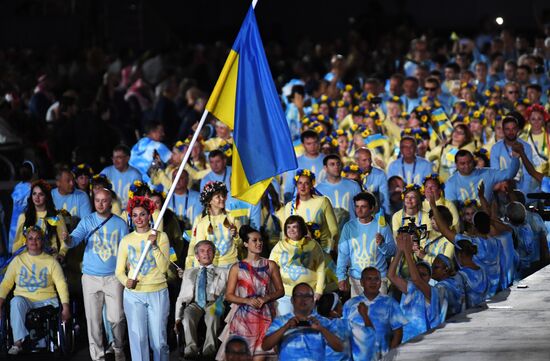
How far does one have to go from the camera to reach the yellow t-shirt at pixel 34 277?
56.3 ft

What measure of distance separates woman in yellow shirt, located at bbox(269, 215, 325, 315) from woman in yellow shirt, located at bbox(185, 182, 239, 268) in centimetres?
73

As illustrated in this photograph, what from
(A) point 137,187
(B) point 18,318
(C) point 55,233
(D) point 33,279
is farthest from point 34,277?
(A) point 137,187

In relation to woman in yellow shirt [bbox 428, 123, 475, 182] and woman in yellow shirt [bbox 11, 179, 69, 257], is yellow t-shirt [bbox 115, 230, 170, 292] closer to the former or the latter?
woman in yellow shirt [bbox 11, 179, 69, 257]

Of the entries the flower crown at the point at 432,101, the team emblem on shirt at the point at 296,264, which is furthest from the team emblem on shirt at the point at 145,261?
the flower crown at the point at 432,101

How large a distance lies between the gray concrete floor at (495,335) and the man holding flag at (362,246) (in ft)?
7.52

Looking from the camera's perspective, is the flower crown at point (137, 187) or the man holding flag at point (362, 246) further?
the flower crown at point (137, 187)

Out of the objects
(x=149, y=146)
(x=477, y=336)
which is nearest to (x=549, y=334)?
(x=477, y=336)

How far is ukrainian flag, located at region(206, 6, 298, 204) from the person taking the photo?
14.8 m

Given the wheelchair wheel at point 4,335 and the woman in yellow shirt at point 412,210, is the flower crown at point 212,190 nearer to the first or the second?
the woman in yellow shirt at point 412,210

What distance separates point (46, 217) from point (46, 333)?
147cm

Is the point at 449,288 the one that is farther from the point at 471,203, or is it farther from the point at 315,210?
the point at 471,203

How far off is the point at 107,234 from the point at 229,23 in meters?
18.1

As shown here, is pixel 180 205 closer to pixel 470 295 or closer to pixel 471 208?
pixel 471 208

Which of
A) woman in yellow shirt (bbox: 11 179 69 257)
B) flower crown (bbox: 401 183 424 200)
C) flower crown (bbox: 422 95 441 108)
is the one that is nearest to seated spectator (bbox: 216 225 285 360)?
flower crown (bbox: 401 183 424 200)
